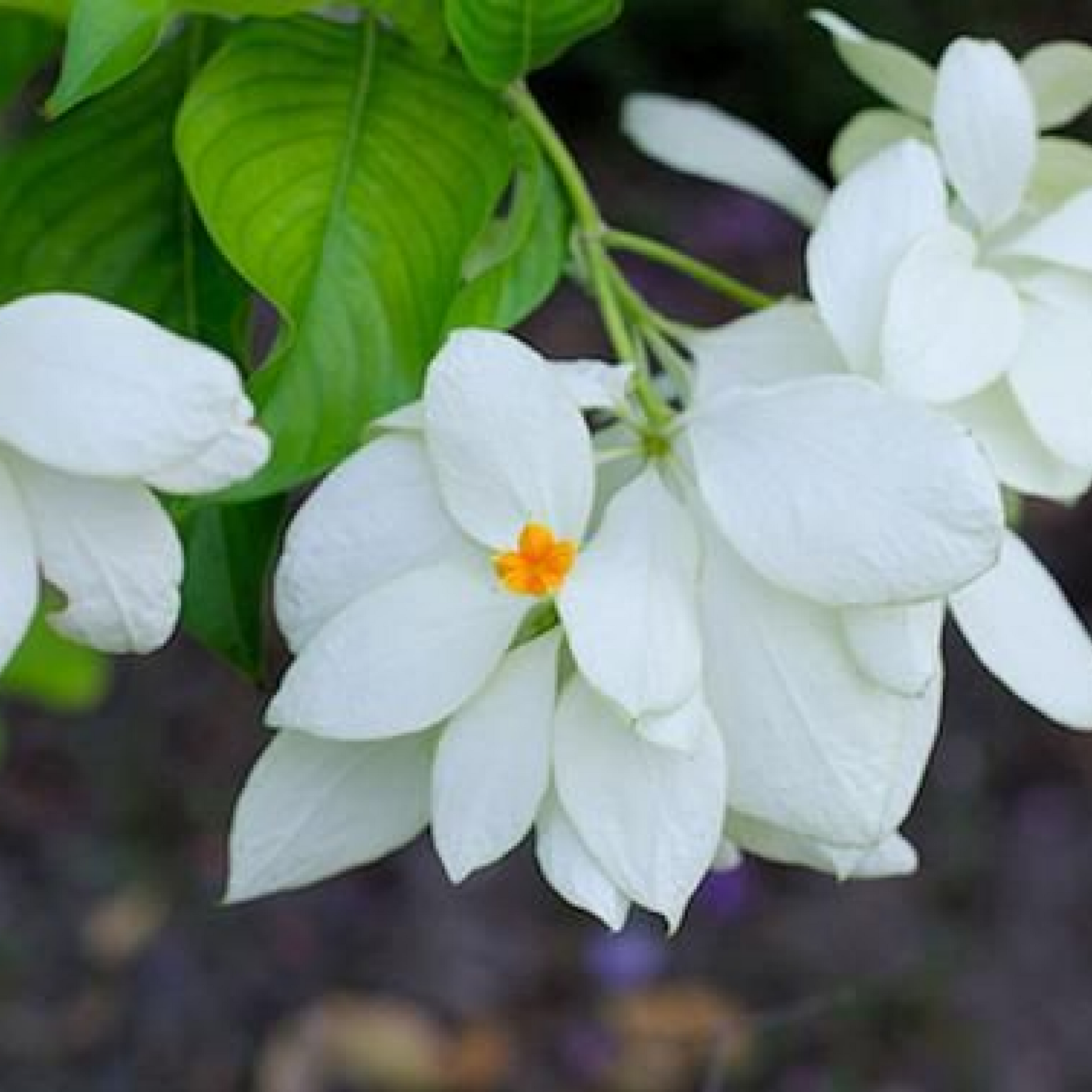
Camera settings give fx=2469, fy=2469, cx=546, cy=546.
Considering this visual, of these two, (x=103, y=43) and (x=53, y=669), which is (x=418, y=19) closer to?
(x=103, y=43)

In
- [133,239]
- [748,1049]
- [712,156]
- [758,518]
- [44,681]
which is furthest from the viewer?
[748,1049]

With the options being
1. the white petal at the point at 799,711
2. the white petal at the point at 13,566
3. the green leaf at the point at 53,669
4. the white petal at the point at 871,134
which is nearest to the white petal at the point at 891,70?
the white petal at the point at 871,134

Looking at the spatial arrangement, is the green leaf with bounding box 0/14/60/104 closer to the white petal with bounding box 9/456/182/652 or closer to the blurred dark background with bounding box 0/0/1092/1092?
the white petal with bounding box 9/456/182/652

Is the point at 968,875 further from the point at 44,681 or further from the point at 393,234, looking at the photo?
the point at 393,234

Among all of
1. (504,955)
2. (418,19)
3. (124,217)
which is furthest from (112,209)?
(504,955)

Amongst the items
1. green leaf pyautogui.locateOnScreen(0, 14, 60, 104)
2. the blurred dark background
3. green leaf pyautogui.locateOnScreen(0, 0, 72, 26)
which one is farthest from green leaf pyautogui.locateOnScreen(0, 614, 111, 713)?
the blurred dark background

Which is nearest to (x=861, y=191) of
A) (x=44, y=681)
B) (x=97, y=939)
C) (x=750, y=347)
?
(x=750, y=347)
